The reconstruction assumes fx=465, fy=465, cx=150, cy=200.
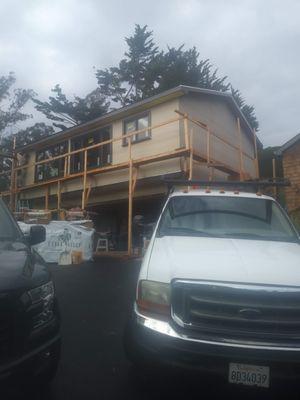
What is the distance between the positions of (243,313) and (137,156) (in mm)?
13325

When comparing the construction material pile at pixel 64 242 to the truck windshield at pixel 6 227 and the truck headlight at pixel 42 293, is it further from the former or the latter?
the truck headlight at pixel 42 293

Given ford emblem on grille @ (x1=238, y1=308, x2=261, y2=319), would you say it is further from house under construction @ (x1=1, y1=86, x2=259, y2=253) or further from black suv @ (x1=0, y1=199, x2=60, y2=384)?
house under construction @ (x1=1, y1=86, x2=259, y2=253)

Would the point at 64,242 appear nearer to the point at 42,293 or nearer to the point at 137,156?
the point at 137,156

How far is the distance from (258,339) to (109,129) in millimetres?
15502

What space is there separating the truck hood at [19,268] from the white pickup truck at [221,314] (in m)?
0.84

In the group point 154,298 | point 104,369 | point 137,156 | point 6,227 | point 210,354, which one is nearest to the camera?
point 210,354

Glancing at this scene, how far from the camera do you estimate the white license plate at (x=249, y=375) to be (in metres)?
3.29

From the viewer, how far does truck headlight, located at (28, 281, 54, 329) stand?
11.0ft

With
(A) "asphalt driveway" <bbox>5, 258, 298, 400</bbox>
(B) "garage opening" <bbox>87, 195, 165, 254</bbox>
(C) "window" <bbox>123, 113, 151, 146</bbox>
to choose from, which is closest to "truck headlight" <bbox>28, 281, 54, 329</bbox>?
(A) "asphalt driveway" <bbox>5, 258, 298, 400</bbox>

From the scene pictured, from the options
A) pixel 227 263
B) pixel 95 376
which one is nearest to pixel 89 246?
pixel 95 376

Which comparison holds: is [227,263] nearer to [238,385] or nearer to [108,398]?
[238,385]

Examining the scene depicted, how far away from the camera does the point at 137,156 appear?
16484 mm

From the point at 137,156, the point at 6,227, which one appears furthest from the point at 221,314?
the point at 137,156

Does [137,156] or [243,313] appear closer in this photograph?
[243,313]
